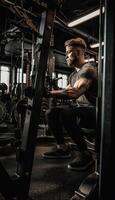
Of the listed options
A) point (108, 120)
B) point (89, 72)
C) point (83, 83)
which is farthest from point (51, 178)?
point (108, 120)

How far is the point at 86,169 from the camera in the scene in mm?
2268

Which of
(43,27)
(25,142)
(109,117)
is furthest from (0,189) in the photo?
(43,27)

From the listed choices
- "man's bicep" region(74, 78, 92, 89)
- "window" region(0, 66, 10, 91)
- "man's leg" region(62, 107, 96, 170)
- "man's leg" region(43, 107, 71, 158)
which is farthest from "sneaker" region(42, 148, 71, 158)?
"window" region(0, 66, 10, 91)

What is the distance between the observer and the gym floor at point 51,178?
1.63m

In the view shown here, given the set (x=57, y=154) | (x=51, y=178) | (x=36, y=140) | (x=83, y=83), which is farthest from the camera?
(x=57, y=154)

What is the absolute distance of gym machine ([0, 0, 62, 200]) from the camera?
1.40 m

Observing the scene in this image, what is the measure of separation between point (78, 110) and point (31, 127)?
37.3 inches

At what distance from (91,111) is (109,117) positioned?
147 cm

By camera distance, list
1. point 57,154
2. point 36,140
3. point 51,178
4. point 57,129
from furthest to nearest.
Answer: point 57,154
point 57,129
point 51,178
point 36,140

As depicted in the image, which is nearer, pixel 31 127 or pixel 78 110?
pixel 31 127

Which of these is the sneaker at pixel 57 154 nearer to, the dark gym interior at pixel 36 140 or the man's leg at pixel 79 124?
the dark gym interior at pixel 36 140

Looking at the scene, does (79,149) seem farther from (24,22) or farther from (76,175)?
(24,22)

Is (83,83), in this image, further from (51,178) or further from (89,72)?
(51,178)

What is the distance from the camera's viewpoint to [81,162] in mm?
2316
